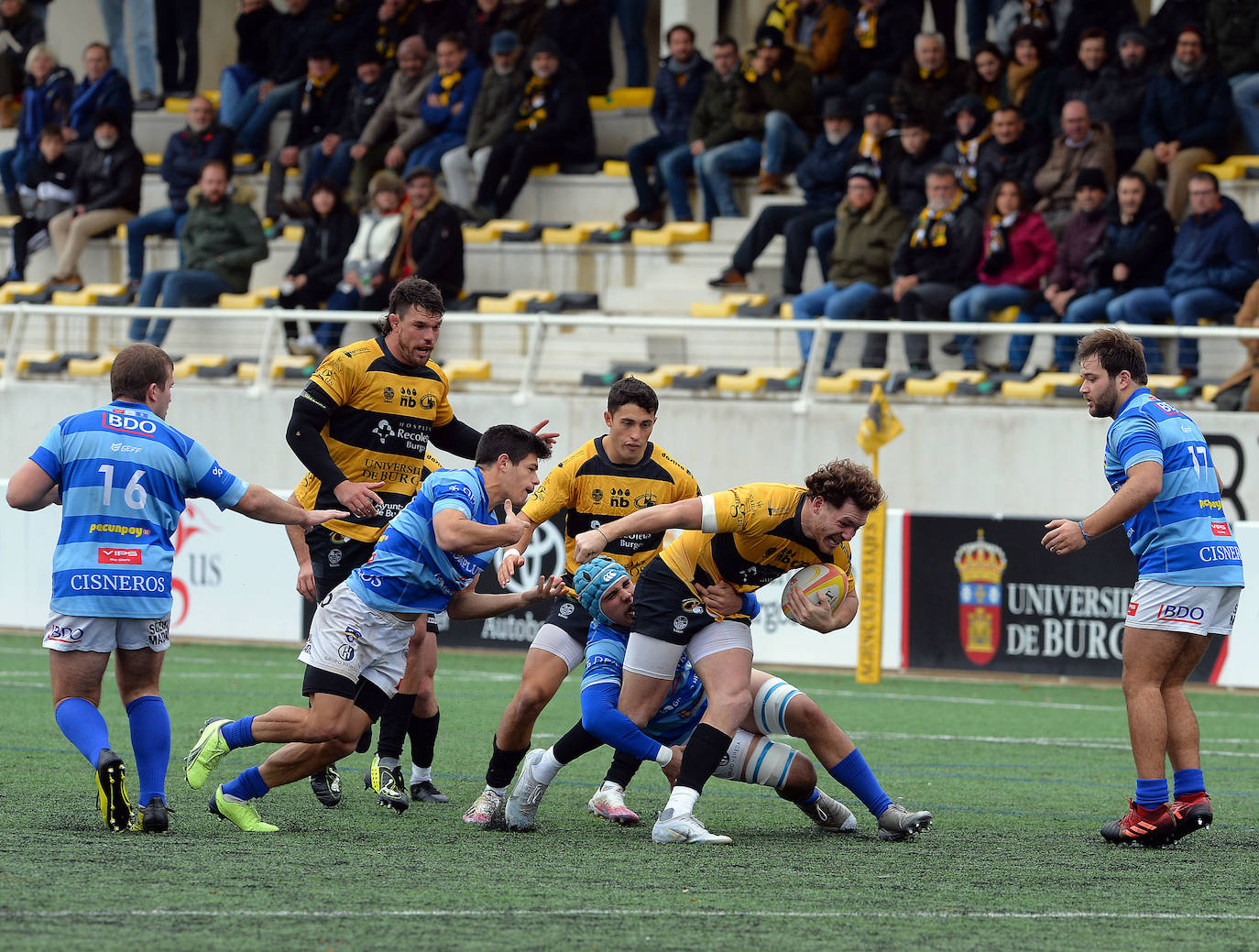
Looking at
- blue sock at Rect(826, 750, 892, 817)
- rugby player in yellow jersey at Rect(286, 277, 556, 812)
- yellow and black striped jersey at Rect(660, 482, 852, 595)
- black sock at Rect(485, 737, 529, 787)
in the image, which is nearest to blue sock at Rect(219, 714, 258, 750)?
rugby player in yellow jersey at Rect(286, 277, 556, 812)

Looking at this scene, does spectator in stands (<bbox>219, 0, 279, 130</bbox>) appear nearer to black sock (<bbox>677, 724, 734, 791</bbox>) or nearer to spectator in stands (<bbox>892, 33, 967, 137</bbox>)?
spectator in stands (<bbox>892, 33, 967, 137</bbox>)

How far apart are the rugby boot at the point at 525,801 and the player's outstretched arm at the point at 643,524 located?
99 centimetres

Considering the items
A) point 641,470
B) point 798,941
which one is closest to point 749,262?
point 641,470

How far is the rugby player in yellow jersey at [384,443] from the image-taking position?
7.93 m

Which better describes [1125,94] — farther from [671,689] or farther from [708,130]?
[671,689]

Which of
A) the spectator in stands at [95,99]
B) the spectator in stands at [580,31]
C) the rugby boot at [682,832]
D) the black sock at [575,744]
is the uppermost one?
the spectator in stands at [580,31]

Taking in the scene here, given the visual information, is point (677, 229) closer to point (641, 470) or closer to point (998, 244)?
point (998, 244)

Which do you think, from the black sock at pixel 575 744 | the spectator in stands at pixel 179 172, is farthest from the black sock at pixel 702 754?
the spectator in stands at pixel 179 172

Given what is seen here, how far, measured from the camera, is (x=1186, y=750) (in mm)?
7227

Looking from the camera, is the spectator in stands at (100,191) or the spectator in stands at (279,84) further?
the spectator in stands at (279,84)

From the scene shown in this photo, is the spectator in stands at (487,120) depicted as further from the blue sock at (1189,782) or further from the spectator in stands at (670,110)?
the blue sock at (1189,782)

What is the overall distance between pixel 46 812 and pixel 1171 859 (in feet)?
14.5

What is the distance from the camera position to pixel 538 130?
2005 cm

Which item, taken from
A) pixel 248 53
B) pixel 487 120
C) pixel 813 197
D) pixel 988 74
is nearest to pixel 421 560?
pixel 813 197
